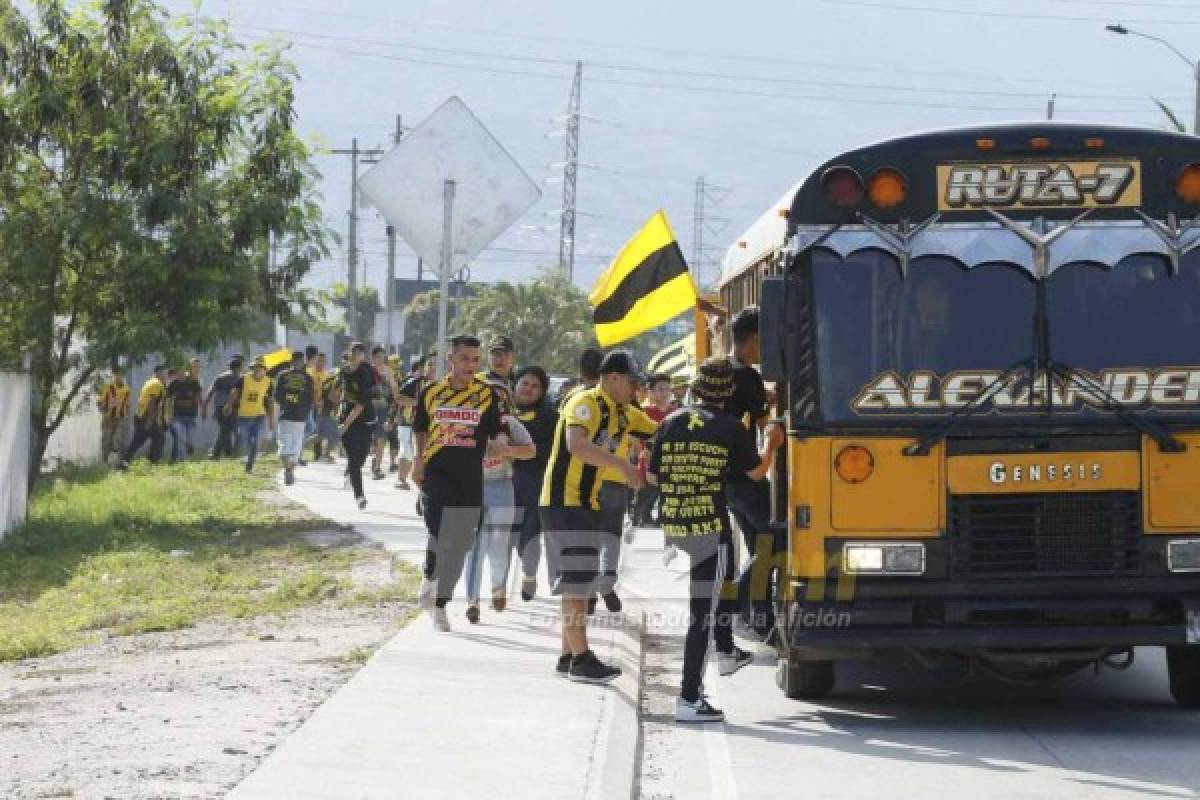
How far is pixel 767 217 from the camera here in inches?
525

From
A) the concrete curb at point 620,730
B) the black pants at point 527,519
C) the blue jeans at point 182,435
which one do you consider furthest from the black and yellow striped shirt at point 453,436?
the blue jeans at point 182,435

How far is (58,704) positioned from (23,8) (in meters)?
15.9

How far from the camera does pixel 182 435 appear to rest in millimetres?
35250

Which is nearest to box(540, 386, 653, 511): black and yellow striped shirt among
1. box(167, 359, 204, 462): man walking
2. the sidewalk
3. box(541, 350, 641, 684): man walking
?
box(541, 350, 641, 684): man walking

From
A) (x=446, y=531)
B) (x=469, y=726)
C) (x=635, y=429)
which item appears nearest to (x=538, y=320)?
(x=446, y=531)

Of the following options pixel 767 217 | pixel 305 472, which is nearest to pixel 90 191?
pixel 305 472

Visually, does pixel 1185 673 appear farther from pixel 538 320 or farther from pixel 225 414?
pixel 538 320

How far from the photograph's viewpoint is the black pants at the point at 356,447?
2453cm

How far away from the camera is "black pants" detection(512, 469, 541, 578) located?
15.9 m

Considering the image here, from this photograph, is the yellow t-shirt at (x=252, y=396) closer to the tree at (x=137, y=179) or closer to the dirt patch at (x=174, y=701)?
the tree at (x=137, y=179)

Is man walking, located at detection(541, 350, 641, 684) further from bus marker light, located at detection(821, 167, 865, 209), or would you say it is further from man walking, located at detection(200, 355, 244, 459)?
man walking, located at detection(200, 355, 244, 459)

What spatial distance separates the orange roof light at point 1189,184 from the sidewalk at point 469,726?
147 inches

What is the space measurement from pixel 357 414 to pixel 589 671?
12762 mm

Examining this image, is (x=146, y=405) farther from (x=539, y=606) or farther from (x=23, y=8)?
(x=539, y=606)
